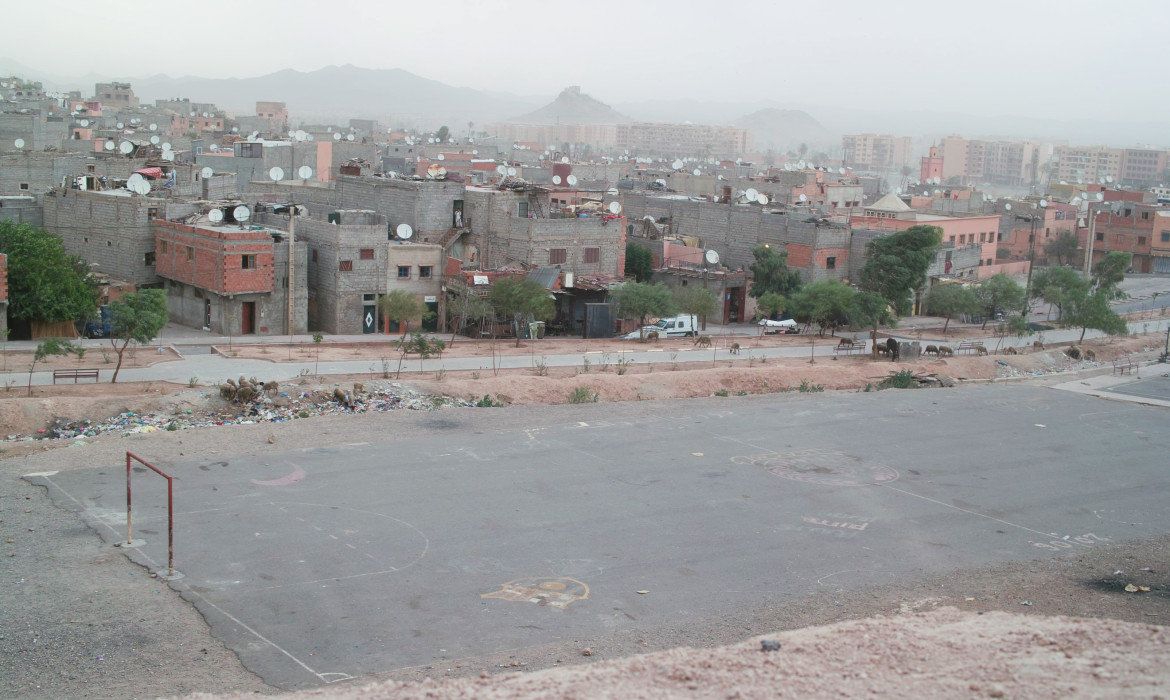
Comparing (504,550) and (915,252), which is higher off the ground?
(915,252)

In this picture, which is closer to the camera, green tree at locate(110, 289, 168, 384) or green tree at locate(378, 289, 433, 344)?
green tree at locate(110, 289, 168, 384)

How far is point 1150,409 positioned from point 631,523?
1857 centimetres

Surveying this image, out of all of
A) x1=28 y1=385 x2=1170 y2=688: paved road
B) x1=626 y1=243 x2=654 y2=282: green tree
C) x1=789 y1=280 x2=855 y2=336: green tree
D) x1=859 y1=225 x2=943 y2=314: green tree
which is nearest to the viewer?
x1=28 y1=385 x2=1170 y2=688: paved road

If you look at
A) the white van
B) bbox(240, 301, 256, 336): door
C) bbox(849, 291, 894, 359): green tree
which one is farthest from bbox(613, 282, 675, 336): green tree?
bbox(240, 301, 256, 336): door

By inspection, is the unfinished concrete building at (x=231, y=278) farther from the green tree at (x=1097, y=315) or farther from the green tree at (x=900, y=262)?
the green tree at (x=1097, y=315)

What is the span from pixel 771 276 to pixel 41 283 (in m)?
28.5

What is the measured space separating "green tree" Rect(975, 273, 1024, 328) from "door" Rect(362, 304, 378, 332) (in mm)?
26418

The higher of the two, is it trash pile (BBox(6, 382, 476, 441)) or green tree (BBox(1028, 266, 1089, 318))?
green tree (BBox(1028, 266, 1089, 318))

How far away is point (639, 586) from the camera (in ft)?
47.3

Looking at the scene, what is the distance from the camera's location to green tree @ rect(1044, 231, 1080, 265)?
73438 millimetres

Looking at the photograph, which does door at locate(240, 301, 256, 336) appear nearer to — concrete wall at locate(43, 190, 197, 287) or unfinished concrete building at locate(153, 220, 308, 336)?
unfinished concrete building at locate(153, 220, 308, 336)

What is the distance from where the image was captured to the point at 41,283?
32.8 m

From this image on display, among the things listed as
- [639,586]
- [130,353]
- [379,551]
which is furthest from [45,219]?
[639,586]

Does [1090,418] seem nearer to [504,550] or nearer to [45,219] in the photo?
[504,550]
